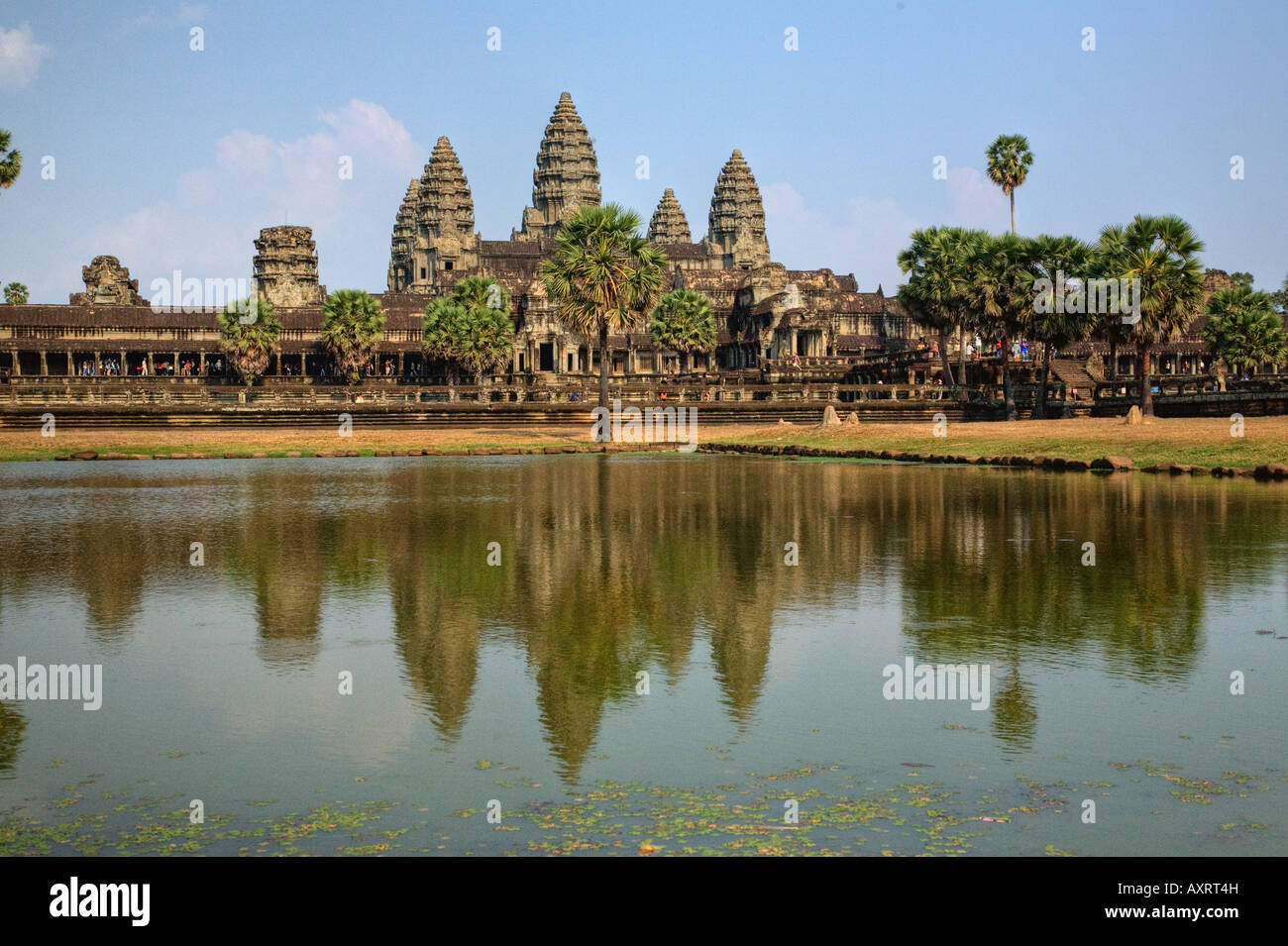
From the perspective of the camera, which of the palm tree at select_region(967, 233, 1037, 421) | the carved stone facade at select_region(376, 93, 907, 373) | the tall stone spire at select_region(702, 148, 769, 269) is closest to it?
the palm tree at select_region(967, 233, 1037, 421)

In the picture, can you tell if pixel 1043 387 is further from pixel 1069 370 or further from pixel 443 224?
pixel 443 224

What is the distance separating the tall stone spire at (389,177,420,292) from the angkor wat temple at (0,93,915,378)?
1993 centimetres

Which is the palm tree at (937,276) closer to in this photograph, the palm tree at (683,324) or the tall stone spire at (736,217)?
the palm tree at (683,324)

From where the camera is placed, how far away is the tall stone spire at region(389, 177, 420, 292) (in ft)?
626

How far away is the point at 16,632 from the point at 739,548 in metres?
10.3
